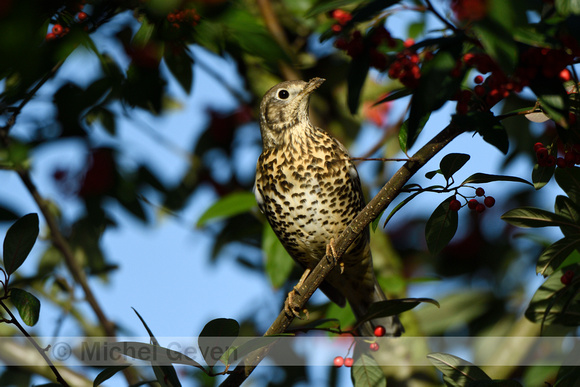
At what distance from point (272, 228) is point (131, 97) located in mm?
1234

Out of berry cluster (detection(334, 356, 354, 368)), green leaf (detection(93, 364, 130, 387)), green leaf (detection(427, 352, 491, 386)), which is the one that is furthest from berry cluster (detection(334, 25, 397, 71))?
green leaf (detection(93, 364, 130, 387))

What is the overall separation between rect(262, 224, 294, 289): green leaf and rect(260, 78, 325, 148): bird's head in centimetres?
55

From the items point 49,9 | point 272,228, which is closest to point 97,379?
point 49,9

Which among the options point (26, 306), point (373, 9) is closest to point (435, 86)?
A: point (373, 9)

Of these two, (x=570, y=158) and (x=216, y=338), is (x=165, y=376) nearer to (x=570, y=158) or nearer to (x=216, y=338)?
(x=216, y=338)

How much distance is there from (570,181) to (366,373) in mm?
1072

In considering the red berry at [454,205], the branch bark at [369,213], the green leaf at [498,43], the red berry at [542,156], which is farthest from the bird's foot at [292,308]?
the green leaf at [498,43]

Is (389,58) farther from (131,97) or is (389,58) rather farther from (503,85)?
(131,97)

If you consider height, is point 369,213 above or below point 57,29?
below

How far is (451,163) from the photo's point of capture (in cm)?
187

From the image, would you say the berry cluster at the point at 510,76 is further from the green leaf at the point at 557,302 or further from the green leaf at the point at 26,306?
the green leaf at the point at 26,306

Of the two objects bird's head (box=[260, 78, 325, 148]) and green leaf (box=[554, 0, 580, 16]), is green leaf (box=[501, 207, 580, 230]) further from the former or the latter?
bird's head (box=[260, 78, 325, 148])

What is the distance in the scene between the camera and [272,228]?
11.2 ft

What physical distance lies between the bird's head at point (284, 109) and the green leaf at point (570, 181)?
63.1 inches
